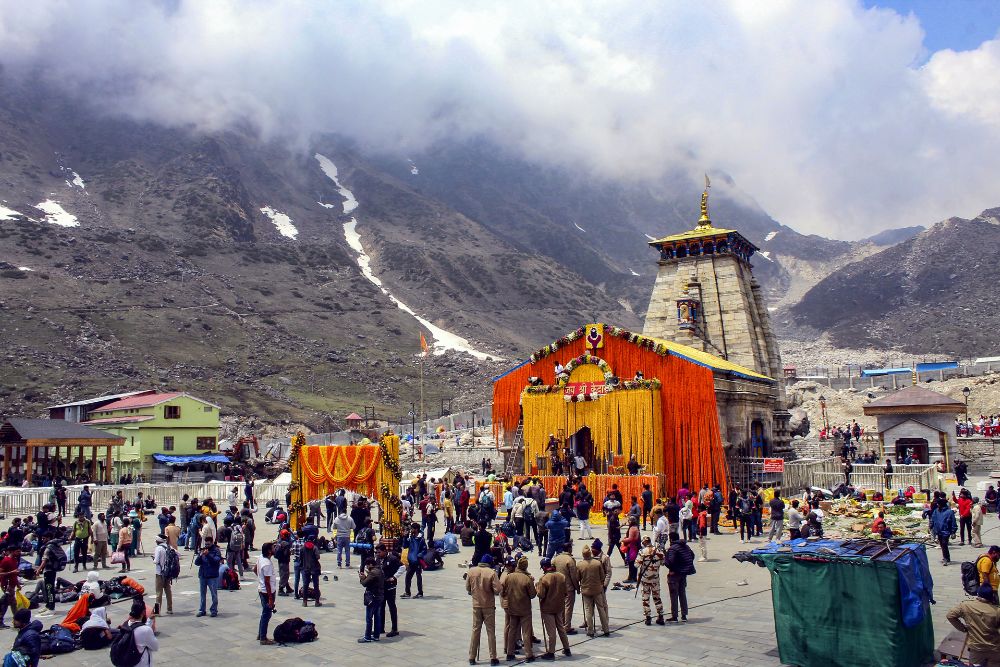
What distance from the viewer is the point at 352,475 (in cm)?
2112

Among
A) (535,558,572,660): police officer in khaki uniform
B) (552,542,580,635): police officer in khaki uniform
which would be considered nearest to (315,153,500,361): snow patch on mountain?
(552,542,580,635): police officer in khaki uniform

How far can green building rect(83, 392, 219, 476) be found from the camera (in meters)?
46.8

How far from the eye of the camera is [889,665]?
902 centimetres

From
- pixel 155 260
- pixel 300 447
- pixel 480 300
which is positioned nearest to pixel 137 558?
pixel 300 447

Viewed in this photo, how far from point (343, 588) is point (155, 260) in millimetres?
105920

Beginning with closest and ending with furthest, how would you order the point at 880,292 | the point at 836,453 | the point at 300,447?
the point at 300,447 → the point at 836,453 → the point at 880,292

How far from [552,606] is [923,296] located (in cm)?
15271

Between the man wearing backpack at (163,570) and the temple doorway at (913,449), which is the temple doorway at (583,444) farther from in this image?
the man wearing backpack at (163,570)

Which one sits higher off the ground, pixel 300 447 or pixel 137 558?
pixel 300 447

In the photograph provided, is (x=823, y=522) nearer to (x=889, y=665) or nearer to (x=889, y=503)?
(x=889, y=503)

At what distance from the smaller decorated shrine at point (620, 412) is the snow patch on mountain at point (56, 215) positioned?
106916 mm

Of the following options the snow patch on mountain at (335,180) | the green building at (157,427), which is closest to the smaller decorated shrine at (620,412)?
the green building at (157,427)

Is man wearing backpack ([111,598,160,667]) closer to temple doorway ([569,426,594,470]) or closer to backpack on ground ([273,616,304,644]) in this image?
backpack on ground ([273,616,304,644])

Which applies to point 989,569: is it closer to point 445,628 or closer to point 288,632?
point 445,628
